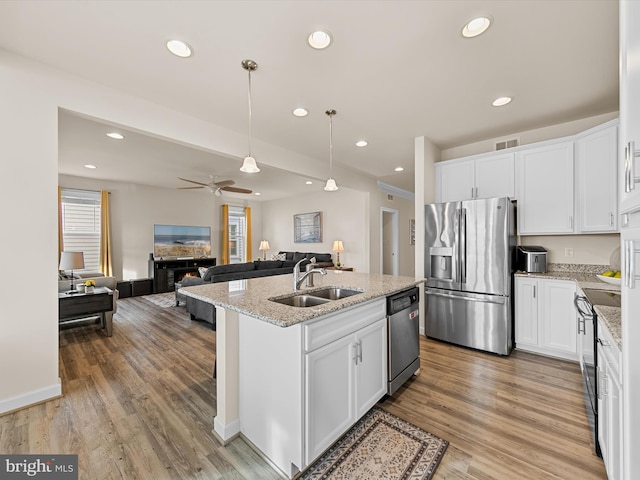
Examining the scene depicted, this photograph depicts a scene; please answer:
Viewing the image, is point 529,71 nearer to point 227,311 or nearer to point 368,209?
point 227,311

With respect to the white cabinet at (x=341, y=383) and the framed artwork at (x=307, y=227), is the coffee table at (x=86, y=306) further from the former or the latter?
the framed artwork at (x=307, y=227)

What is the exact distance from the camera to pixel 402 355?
7.81ft

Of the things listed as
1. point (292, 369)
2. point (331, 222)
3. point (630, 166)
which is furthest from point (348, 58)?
point (331, 222)

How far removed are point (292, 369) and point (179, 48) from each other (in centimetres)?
233

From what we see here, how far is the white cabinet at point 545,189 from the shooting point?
3.07m

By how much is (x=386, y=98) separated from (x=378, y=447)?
2.92 meters

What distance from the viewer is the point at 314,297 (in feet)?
7.34

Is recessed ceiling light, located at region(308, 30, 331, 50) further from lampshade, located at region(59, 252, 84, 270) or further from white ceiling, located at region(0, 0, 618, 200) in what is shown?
lampshade, located at region(59, 252, 84, 270)

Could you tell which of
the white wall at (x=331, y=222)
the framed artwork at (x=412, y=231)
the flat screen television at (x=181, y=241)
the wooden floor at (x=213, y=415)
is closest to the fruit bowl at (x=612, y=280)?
the wooden floor at (x=213, y=415)

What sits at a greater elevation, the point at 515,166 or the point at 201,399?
the point at 515,166

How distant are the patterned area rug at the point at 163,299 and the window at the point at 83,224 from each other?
138 cm

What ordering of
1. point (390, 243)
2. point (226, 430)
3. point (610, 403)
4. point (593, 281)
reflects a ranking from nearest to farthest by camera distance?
point (610, 403)
point (226, 430)
point (593, 281)
point (390, 243)

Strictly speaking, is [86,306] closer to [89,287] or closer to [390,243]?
[89,287]

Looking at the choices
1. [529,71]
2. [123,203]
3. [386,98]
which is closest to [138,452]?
[386,98]
